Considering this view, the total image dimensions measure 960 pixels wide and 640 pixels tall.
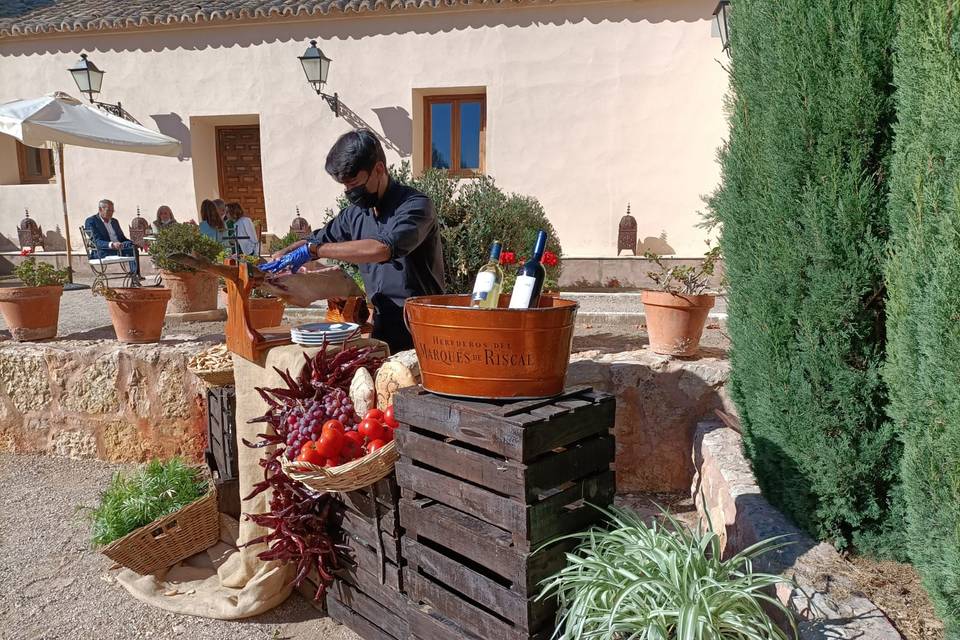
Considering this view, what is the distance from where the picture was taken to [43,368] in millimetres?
4434

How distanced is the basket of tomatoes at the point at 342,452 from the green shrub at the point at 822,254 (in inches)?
54.5

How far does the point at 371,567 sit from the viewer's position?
2430mm

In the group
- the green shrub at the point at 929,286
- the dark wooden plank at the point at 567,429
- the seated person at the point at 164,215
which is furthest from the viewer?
the seated person at the point at 164,215

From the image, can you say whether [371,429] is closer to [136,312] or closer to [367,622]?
[367,622]

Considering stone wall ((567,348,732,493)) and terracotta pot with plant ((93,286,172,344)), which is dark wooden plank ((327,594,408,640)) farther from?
terracotta pot with plant ((93,286,172,344))

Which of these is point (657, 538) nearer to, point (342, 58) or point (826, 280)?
point (826, 280)

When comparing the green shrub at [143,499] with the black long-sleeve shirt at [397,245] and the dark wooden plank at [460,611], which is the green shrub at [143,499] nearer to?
the black long-sleeve shirt at [397,245]

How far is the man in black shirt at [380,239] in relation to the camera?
2605 mm

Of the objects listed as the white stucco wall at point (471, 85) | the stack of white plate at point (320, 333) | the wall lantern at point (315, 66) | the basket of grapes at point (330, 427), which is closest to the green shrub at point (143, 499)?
the basket of grapes at point (330, 427)

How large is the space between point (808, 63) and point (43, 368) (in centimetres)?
496

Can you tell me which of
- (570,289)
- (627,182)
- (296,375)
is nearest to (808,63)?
(296,375)

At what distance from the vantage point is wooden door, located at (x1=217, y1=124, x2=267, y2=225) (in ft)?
37.9

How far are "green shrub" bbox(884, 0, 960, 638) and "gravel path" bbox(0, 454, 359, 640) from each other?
6.85ft

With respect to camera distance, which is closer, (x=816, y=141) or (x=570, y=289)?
(x=816, y=141)
